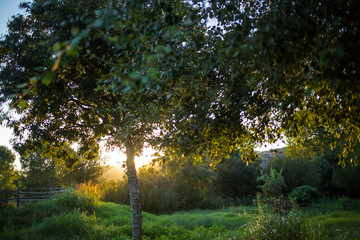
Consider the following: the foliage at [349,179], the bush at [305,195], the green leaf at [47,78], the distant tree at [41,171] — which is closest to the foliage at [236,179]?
the bush at [305,195]

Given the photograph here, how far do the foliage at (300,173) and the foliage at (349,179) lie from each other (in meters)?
2.53

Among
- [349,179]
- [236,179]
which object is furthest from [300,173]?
[236,179]

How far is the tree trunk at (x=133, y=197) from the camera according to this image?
26.8 ft

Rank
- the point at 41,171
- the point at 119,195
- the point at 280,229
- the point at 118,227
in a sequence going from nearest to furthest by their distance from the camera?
the point at 280,229 → the point at 118,227 → the point at 119,195 → the point at 41,171

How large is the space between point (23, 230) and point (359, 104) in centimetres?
1126

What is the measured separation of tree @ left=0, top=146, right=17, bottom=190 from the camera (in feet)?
111

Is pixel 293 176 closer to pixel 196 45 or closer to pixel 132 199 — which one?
pixel 132 199

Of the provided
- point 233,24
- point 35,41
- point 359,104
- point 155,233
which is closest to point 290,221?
point 359,104

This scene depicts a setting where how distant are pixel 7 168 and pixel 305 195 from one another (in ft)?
131

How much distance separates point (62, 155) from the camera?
10.0 meters

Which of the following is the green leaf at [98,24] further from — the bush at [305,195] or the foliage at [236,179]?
the foliage at [236,179]

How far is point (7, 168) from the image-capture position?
3653cm

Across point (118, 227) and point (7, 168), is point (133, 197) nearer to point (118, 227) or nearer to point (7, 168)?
point (118, 227)

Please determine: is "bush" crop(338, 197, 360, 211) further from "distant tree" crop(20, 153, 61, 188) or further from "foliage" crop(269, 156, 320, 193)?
"distant tree" crop(20, 153, 61, 188)
